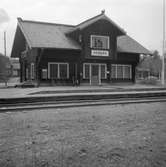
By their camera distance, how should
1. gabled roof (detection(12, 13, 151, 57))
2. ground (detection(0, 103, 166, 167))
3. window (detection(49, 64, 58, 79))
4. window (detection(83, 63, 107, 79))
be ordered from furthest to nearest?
1. window (detection(83, 63, 107, 79))
2. window (detection(49, 64, 58, 79))
3. gabled roof (detection(12, 13, 151, 57))
4. ground (detection(0, 103, 166, 167))

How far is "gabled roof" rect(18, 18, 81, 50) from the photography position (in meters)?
20.1

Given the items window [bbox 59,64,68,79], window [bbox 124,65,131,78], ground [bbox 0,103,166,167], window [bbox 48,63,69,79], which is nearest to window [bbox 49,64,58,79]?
window [bbox 48,63,69,79]

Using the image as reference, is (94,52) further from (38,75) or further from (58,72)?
(38,75)

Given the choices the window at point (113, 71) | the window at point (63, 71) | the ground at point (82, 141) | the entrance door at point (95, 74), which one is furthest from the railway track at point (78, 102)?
the window at point (113, 71)

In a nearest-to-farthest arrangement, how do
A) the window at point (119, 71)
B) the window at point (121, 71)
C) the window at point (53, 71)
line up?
the window at point (53, 71) < the window at point (121, 71) < the window at point (119, 71)

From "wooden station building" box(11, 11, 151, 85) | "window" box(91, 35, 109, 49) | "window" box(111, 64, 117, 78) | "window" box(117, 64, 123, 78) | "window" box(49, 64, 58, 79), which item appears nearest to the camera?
"wooden station building" box(11, 11, 151, 85)

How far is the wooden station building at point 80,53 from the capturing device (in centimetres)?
2088

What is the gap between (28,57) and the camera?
2411 centimetres

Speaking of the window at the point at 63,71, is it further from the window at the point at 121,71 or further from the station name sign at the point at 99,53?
the window at the point at 121,71

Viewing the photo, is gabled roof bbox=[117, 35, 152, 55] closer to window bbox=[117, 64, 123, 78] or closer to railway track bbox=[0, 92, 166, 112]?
window bbox=[117, 64, 123, 78]

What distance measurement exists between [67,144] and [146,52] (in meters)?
21.7

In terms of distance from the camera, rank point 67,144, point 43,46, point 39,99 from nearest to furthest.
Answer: point 67,144 → point 39,99 → point 43,46

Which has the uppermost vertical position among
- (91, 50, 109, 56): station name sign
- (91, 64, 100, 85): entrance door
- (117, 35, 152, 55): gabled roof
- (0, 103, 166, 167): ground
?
(117, 35, 152, 55): gabled roof

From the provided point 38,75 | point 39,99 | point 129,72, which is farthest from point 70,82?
point 39,99
